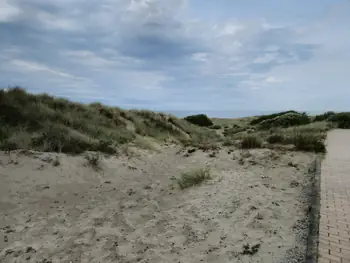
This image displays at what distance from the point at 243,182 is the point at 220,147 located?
→ 517 centimetres

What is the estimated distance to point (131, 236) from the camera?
553cm

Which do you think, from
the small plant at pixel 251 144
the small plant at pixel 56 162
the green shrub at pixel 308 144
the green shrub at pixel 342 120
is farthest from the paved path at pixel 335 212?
the green shrub at pixel 342 120

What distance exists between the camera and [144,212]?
6668 mm

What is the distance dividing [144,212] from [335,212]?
349cm

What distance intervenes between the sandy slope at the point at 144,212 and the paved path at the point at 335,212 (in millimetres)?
372

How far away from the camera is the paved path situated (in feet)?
13.2

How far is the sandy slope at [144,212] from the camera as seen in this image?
16.1 ft

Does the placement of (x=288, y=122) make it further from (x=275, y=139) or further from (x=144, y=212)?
(x=144, y=212)

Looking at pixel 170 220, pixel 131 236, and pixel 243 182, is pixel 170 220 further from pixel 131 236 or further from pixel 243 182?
pixel 243 182

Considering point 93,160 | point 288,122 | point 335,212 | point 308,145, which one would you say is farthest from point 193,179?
point 288,122

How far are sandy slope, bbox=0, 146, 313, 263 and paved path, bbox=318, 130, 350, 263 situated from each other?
37cm

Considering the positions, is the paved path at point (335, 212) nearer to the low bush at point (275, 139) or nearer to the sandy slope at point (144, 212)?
the sandy slope at point (144, 212)

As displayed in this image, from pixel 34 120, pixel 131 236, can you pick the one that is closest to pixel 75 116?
pixel 34 120

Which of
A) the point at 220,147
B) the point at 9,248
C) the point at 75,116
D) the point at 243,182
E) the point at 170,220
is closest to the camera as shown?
the point at 9,248
